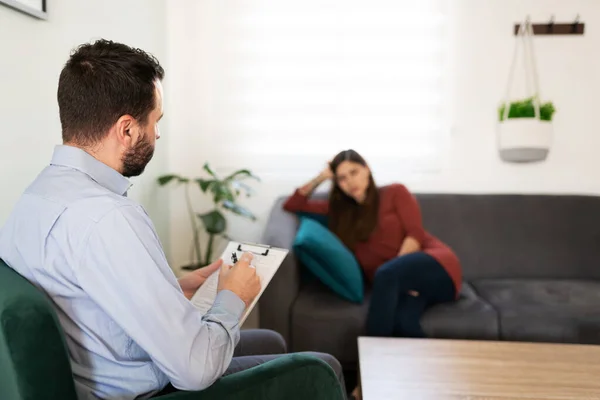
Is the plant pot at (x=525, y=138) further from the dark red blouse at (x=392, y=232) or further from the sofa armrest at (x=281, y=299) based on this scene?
the sofa armrest at (x=281, y=299)

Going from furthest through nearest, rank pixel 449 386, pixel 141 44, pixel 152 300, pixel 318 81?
pixel 318 81 < pixel 141 44 < pixel 449 386 < pixel 152 300

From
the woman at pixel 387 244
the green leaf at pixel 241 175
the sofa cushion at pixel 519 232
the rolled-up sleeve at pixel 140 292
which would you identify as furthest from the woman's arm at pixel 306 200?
the rolled-up sleeve at pixel 140 292

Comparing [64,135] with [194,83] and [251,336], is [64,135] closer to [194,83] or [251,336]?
[251,336]

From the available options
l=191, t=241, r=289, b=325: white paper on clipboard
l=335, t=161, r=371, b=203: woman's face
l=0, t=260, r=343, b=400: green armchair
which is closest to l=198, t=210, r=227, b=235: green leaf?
l=335, t=161, r=371, b=203: woman's face

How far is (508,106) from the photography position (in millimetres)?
2748

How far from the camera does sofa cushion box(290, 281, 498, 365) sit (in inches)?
80.7

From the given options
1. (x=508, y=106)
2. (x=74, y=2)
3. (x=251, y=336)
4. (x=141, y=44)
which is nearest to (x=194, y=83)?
(x=141, y=44)

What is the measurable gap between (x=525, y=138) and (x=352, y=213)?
99 centimetres

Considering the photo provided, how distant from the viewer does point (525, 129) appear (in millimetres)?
2686

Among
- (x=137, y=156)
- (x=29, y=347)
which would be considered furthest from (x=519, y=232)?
(x=29, y=347)

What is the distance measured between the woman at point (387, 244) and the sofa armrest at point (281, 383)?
1045 mm

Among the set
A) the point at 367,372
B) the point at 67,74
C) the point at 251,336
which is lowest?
the point at 367,372

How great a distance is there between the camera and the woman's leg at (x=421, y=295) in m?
2.03

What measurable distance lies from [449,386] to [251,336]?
21.4 inches
